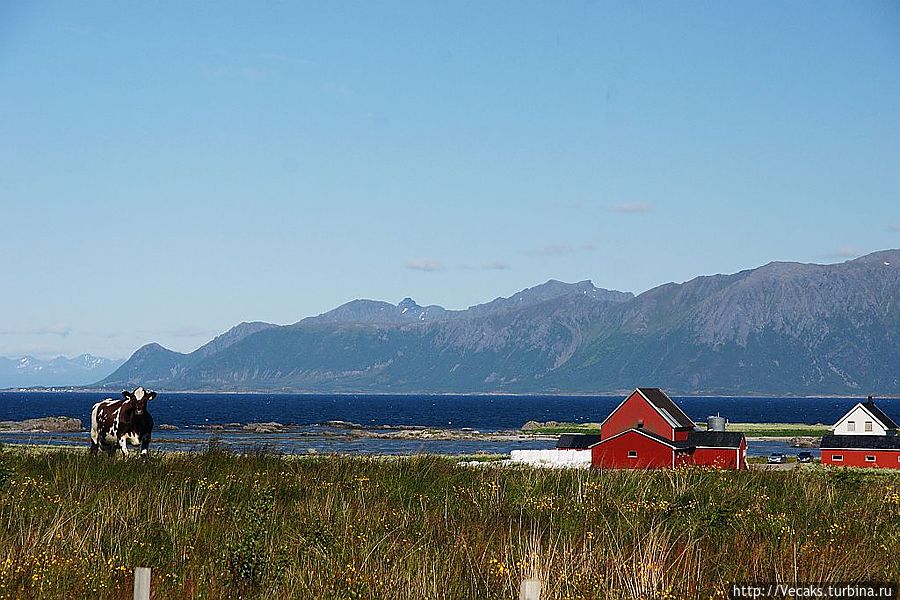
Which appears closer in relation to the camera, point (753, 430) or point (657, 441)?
point (657, 441)

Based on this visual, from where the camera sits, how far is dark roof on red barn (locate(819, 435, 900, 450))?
71062mm

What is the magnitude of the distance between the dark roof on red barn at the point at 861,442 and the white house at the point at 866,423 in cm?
892

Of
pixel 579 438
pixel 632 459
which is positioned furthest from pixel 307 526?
pixel 579 438

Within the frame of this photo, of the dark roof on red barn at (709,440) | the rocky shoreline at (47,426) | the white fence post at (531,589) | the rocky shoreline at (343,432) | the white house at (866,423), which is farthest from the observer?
the rocky shoreline at (47,426)

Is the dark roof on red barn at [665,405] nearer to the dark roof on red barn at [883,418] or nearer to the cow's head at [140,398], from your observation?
the dark roof on red barn at [883,418]

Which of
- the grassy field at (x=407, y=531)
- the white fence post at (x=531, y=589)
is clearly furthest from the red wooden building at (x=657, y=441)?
the white fence post at (x=531, y=589)

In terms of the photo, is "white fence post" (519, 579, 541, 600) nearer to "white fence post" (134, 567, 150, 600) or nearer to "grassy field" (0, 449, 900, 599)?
"grassy field" (0, 449, 900, 599)

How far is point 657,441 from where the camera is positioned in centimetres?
6153

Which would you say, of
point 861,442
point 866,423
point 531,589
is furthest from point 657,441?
point 531,589

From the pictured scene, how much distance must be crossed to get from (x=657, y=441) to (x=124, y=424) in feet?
127

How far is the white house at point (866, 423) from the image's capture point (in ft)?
268

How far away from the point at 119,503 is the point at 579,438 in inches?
2554

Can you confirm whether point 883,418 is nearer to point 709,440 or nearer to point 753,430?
point 709,440

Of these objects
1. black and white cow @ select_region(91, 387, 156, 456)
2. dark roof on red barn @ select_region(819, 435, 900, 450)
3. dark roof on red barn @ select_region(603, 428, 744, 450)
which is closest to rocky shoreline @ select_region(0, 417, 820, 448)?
dark roof on red barn @ select_region(819, 435, 900, 450)
